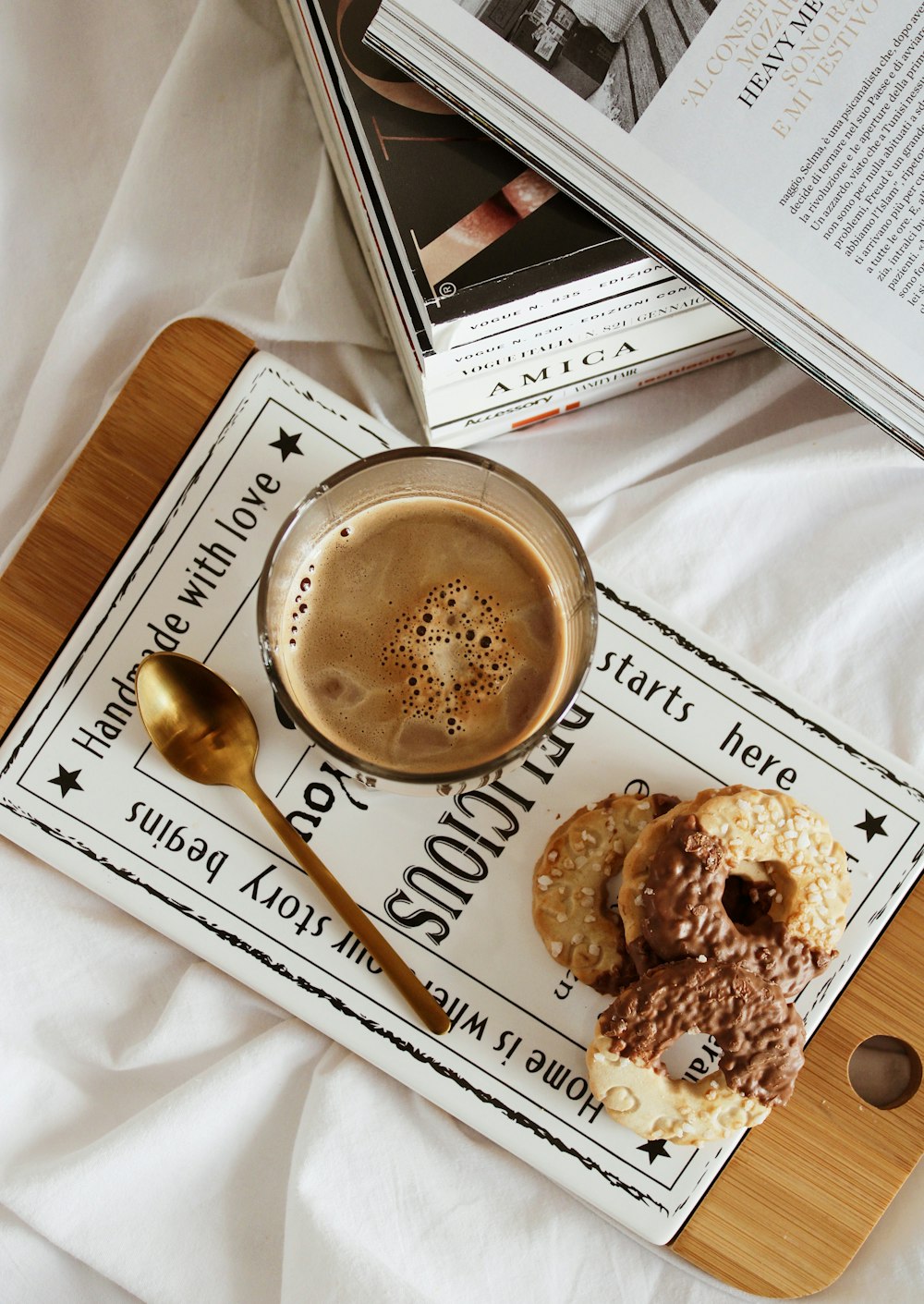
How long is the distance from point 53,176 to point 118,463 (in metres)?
0.38

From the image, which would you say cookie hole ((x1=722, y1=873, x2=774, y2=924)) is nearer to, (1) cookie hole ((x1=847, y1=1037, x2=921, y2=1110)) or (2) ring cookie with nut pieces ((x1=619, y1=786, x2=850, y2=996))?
(2) ring cookie with nut pieces ((x1=619, y1=786, x2=850, y2=996))

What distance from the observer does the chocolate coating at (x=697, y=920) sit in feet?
3.29

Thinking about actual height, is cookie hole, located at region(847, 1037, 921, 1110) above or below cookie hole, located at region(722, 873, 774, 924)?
below

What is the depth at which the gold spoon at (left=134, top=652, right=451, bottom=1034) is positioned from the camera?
109 centimetres

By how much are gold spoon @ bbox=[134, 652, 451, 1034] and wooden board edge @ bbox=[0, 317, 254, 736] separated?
13 centimetres

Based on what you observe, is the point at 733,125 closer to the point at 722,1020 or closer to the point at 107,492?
the point at 107,492

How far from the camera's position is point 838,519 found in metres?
1.28

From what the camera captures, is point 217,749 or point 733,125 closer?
point 733,125

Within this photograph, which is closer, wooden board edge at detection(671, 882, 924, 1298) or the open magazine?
the open magazine

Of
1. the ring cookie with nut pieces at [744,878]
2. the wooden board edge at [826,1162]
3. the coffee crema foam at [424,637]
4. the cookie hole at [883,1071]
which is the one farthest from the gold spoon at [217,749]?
the cookie hole at [883,1071]

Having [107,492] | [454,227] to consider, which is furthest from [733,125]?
[107,492]

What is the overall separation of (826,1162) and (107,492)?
1030 millimetres

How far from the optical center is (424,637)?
1.06m

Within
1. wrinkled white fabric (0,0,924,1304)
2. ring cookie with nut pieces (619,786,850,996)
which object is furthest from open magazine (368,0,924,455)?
ring cookie with nut pieces (619,786,850,996)
